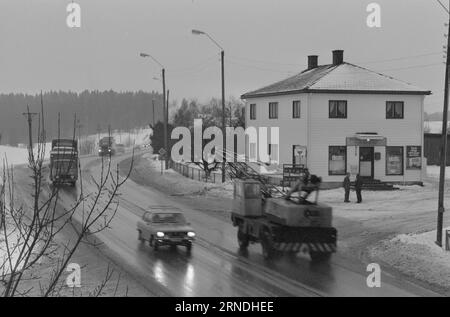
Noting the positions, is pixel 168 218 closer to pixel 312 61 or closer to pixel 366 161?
pixel 366 161

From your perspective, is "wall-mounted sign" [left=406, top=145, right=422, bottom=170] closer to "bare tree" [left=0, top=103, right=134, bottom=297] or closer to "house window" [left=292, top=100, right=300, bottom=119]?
"house window" [left=292, top=100, right=300, bottom=119]

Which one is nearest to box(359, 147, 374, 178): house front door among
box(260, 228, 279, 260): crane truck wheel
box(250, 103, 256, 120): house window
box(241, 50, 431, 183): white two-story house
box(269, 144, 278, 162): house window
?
box(241, 50, 431, 183): white two-story house

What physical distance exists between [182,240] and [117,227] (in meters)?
6.65

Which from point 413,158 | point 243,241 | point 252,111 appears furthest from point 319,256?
point 252,111

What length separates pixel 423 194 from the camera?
4000 centimetres

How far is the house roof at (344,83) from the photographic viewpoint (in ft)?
148

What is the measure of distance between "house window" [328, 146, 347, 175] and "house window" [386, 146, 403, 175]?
3083mm

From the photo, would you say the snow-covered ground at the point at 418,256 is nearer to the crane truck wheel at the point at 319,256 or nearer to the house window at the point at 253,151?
the crane truck wheel at the point at 319,256

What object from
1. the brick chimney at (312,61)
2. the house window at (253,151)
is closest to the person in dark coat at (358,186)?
the house window at (253,151)

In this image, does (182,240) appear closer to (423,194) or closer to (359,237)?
(359,237)

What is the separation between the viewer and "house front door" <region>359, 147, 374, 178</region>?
4528 centimetres

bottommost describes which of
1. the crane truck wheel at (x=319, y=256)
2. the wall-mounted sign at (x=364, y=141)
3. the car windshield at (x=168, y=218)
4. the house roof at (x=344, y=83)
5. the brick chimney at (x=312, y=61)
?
the crane truck wheel at (x=319, y=256)

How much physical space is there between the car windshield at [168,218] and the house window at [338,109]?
23.3 metres
